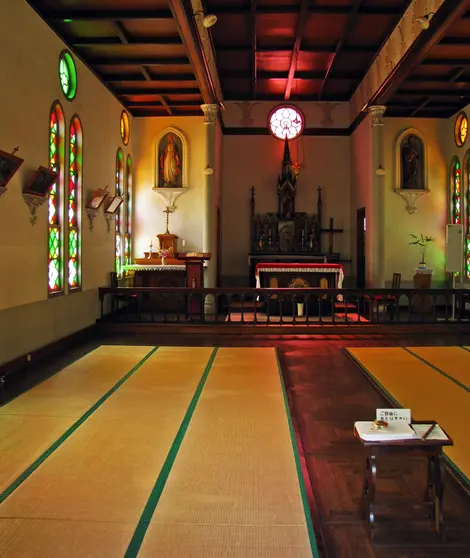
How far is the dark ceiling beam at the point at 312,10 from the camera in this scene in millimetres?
9227

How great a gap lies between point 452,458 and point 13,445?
3151 mm

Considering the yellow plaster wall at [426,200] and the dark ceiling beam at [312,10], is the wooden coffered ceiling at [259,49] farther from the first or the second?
the yellow plaster wall at [426,200]

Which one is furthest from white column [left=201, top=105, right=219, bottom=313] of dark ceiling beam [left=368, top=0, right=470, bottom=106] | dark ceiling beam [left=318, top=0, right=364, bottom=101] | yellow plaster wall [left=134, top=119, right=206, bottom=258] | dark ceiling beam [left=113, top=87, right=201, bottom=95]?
dark ceiling beam [left=368, top=0, right=470, bottom=106]

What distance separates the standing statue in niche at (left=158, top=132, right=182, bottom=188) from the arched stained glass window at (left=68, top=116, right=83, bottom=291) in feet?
14.0

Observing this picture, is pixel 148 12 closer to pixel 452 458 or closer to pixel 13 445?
pixel 13 445

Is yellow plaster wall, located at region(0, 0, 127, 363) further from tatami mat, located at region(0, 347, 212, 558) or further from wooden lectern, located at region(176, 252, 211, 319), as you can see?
wooden lectern, located at region(176, 252, 211, 319)

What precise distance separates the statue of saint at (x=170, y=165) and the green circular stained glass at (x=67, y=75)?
441 centimetres

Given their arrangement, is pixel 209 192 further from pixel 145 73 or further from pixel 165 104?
pixel 145 73

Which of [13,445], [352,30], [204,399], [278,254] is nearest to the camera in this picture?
[13,445]

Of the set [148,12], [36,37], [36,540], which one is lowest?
[36,540]

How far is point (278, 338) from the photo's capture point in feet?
30.5

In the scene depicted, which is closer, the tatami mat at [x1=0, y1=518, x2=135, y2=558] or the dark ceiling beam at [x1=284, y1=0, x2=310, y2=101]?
the tatami mat at [x1=0, y1=518, x2=135, y2=558]

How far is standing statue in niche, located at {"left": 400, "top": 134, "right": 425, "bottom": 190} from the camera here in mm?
13477

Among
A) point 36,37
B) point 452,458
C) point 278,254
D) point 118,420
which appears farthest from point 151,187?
point 452,458
